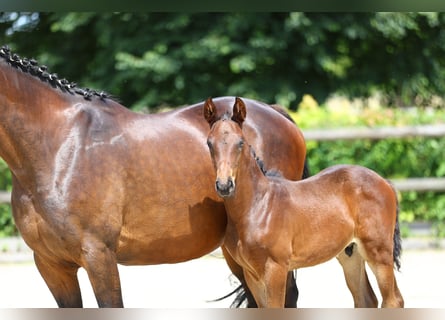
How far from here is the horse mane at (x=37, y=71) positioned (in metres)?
3.60

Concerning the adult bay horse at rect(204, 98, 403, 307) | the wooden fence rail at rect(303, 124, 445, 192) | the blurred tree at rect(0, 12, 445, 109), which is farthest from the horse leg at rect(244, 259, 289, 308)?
the blurred tree at rect(0, 12, 445, 109)

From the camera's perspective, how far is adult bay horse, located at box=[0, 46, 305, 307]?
347 centimetres

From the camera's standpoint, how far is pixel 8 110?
11.5 ft

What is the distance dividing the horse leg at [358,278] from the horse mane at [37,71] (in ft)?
4.85

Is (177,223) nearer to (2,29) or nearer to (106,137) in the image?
(106,137)

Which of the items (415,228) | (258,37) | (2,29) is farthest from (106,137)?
(2,29)

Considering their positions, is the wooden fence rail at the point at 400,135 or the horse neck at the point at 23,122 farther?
the wooden fence rail at the point at 400,135

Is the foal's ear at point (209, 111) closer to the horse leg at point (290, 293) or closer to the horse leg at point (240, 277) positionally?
the horse leg at point (240, 277)

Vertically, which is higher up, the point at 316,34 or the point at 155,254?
the point at 155,254

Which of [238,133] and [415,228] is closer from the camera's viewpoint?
[238,133]

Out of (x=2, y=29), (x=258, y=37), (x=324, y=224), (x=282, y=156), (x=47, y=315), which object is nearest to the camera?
(x=47, y=315)

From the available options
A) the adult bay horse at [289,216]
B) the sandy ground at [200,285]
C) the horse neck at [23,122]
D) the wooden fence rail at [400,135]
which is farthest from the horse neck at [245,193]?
the wooden fence rail at [400,135]

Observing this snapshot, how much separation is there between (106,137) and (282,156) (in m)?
1.04

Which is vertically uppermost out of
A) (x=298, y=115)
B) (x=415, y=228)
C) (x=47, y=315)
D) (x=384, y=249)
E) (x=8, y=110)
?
(x=8, y=110)
